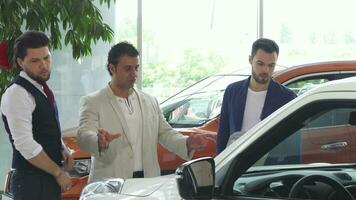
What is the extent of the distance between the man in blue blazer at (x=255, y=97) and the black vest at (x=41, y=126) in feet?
3.76

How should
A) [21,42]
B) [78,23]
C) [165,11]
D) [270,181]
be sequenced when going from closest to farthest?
1. [270,181]
2. [21,42]
3. [78,23]
4. [165,11]

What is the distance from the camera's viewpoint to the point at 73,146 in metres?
4.59

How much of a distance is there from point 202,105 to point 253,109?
124 cm

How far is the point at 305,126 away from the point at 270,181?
269 mm

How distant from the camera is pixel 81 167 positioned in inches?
174

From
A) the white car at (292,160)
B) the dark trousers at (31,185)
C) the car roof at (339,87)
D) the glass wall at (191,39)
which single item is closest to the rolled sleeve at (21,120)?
the dark trousers at (31,185)

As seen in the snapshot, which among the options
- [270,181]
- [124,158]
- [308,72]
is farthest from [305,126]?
[308,72]

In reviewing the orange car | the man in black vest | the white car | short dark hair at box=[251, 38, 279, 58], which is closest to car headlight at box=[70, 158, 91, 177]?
the orange car

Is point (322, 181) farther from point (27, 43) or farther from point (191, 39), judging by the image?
point (191, 39)

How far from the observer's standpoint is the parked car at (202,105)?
4441 mm

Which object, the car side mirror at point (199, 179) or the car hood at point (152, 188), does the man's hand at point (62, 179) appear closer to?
the car hood at point (152, 188)

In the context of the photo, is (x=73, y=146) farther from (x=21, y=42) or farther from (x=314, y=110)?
(x=314, y=110)

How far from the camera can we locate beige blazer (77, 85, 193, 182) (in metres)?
3.49

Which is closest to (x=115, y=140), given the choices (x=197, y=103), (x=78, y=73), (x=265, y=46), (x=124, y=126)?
(x=124, y=126)
